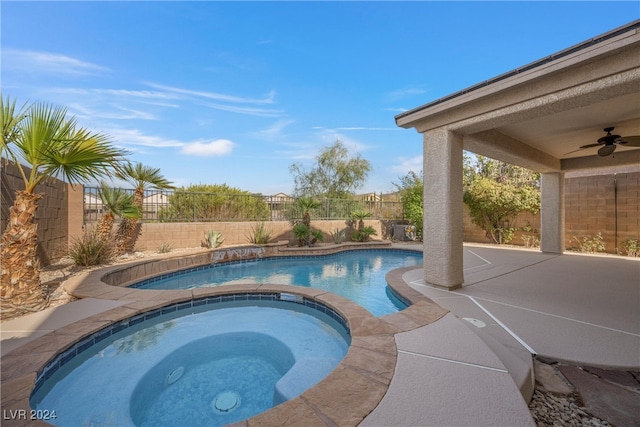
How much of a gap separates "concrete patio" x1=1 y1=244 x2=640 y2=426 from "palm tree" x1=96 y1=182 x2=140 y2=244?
13.6ft

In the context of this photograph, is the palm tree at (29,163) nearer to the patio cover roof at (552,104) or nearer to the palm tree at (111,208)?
the palm tree at (111,208)

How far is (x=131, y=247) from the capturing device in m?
8.38

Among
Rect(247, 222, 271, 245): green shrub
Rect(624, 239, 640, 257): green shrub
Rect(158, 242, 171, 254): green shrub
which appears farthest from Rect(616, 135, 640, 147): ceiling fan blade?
Rect(158, 242, 171, 254): green shrub

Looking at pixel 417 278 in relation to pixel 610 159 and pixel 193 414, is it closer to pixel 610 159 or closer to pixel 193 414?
pixel 193 414

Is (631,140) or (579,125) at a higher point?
(579,125)

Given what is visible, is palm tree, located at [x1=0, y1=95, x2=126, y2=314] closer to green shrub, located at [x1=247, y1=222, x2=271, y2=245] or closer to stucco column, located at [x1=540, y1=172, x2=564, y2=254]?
green shrub, located at [x1=247, y1=222, x2=271, y2=245]

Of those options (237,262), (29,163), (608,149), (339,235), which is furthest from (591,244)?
(29,163)

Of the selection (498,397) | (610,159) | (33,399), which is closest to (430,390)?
(498,397)

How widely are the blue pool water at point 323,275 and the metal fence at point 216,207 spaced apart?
311 cm

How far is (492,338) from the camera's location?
2859 millimetres

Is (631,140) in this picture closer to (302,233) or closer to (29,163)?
(302,233)

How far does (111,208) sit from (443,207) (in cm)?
864

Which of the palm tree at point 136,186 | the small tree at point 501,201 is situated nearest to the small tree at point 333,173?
the small tree at point 501,201

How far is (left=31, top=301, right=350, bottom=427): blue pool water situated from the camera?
2.22 m
